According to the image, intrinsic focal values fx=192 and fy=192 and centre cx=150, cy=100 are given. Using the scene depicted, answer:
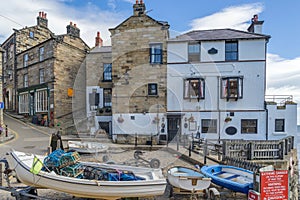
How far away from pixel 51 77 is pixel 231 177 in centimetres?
1916

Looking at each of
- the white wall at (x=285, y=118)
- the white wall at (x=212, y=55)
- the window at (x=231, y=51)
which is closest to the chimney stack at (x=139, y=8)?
the white wall at (x=212, y=55)

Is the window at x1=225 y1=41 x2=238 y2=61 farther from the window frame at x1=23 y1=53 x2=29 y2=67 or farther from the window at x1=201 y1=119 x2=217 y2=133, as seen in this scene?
the window frame at x1=23 y1=53 x2=29 y2=67

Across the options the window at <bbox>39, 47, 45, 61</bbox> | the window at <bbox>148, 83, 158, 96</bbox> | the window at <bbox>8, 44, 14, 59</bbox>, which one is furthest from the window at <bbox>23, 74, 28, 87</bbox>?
the window at <bbox>148, 83, 158, 96</bbox>

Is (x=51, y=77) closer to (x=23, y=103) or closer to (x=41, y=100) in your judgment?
(x=41, y=100)

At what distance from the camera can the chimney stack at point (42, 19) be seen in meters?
24.7

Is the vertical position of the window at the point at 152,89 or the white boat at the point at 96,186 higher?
the window at the point at 152,89

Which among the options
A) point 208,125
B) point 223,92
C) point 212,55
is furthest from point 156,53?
point 208,125

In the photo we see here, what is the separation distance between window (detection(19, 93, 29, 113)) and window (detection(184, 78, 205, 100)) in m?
19.2

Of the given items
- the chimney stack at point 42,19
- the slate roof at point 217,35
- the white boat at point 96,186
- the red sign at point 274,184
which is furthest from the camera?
the chimney stack at point 42,19

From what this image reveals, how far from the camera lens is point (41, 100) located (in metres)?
20.9

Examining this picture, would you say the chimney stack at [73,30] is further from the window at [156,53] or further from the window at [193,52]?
the window at [193,52]

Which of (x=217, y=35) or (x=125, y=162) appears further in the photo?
(x=217, y=35)

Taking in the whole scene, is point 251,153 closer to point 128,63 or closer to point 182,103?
point 182,103

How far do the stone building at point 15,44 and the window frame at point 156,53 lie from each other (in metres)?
17.0
